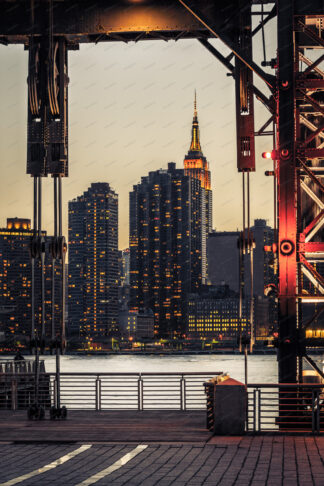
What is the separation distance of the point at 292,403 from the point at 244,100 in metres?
7.34

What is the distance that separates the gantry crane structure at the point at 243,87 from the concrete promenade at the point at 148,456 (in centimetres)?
248

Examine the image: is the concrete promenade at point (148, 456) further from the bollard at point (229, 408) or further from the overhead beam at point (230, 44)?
the overhead beam at point (230, 44)

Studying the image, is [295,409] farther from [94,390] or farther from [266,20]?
[266,20]

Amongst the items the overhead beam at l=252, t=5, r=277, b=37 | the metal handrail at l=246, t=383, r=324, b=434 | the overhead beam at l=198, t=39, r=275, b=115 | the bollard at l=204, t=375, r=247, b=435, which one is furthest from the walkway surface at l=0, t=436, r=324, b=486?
the overhead beam at l=252, t=5, r=277, b=37

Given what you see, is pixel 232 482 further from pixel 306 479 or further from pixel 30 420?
pixel 30 420

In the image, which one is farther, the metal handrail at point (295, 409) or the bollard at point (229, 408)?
the metal handrail at point (295, 409)

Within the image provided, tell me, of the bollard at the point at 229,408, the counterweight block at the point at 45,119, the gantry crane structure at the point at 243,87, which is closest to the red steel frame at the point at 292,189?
the gantry crane structure at the point at 243,87

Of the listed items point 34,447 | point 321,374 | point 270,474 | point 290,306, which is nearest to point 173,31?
point 290,306

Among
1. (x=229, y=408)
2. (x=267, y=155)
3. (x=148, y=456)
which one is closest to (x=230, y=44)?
(x=267, y=155)

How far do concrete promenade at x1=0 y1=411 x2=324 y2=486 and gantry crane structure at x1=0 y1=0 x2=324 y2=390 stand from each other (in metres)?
2.48

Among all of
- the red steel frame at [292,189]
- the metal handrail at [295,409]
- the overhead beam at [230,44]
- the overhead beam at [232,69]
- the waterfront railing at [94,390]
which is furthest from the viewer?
the waterfront railing at [94,390]

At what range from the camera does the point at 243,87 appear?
69.1 feet

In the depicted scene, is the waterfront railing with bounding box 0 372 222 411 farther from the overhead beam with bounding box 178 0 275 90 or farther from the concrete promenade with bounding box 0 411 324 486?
the overhead beam with bounding box 178 0 275 90

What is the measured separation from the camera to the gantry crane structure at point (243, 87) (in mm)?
19469
